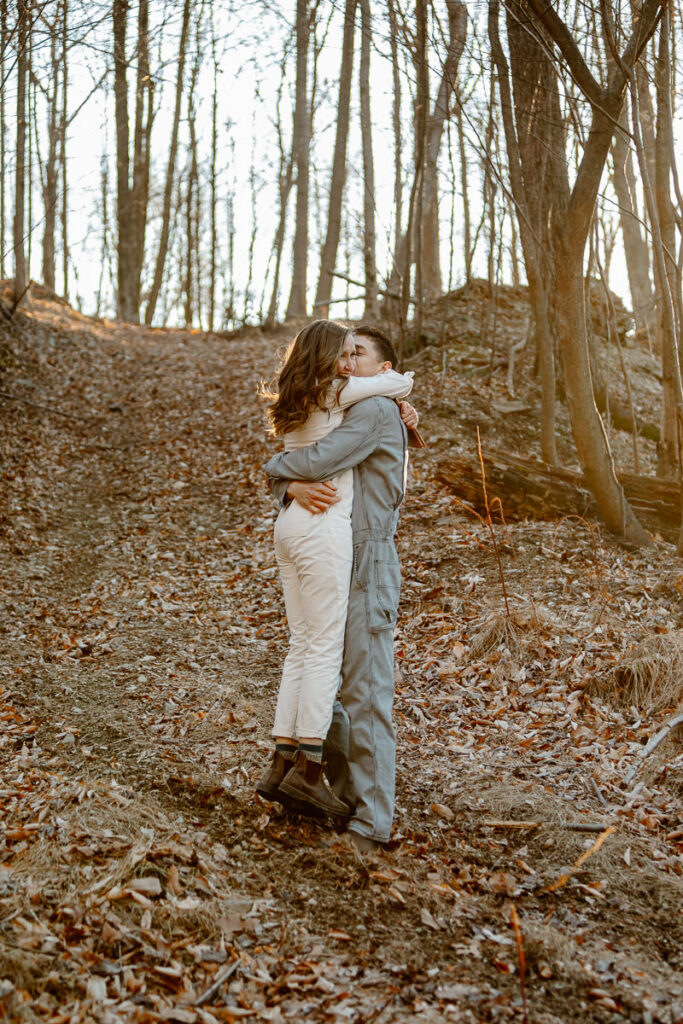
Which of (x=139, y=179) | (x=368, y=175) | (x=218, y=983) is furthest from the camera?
(x=139, y=179)

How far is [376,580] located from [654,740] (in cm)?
176

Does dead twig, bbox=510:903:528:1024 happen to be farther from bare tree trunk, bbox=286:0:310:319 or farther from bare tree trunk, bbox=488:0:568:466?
bare tree trunk, bbox=286:0:310:319

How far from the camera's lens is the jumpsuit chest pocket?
3.49 meters

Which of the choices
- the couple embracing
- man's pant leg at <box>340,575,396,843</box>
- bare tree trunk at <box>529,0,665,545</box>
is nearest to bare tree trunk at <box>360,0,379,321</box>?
bare tree trunk at <box>529,0,665,545</box>

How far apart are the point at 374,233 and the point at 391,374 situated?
12.2m

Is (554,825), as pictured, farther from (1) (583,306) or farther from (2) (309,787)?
(1) (583,306)

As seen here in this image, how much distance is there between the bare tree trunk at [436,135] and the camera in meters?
6.34

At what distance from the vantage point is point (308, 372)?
349 cm

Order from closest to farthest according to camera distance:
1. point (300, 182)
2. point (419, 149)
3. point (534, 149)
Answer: point (534, 149)
point (419, 149)
point (300, 182)

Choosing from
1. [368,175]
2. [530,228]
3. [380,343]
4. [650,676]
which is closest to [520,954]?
[650,676]

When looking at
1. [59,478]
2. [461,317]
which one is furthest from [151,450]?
[461,317]

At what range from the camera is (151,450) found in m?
10.7

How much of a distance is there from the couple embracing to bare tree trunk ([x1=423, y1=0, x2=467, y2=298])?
397 centimetres

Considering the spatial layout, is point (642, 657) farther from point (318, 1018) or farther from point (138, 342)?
point (138, 342)
